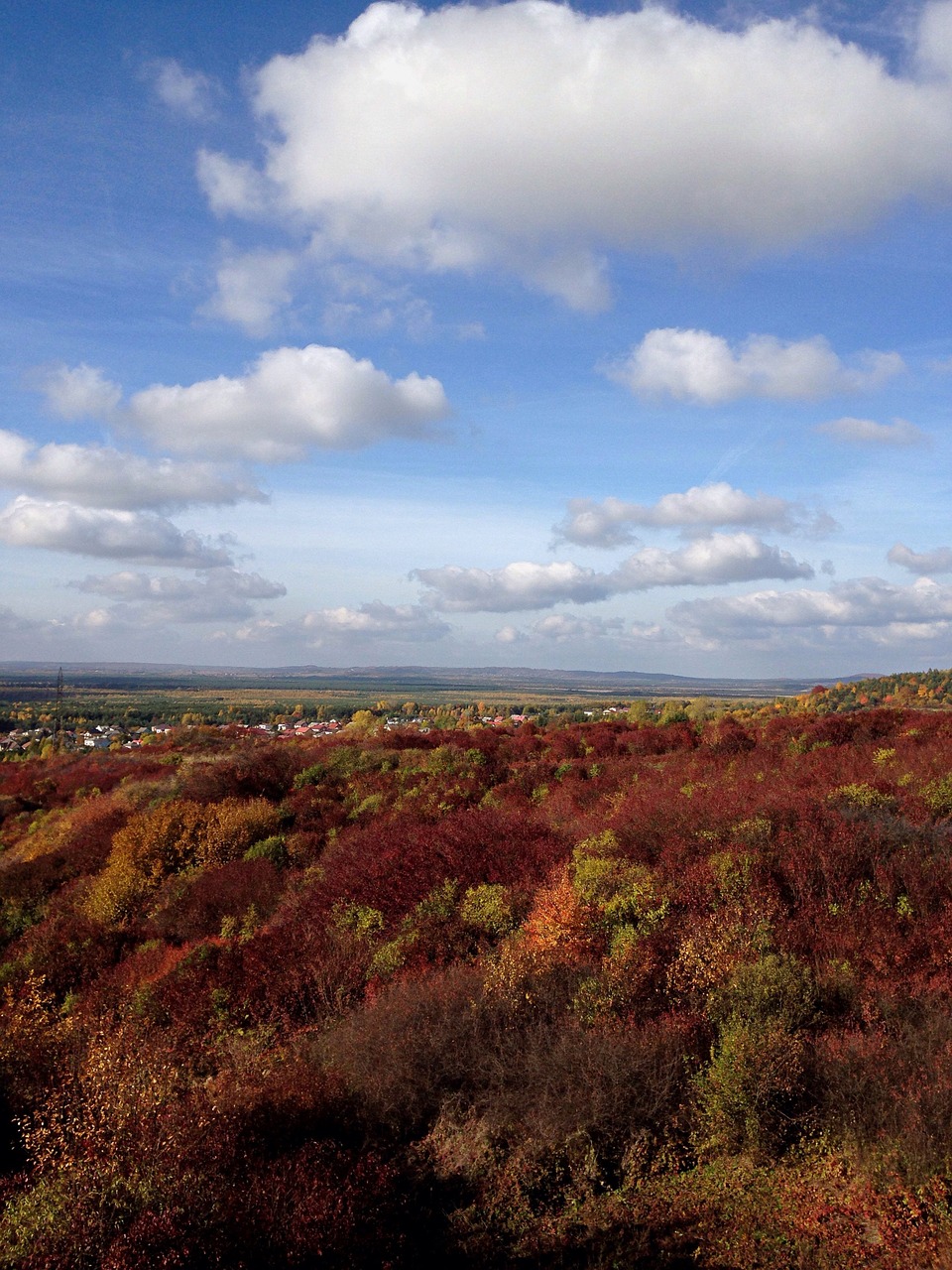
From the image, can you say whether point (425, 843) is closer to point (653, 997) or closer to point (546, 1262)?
point (653, 997)

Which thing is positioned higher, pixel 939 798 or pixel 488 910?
pixel 939 798

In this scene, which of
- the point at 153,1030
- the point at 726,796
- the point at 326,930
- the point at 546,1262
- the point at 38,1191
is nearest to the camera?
the point at 38,1191

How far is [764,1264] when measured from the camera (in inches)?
254

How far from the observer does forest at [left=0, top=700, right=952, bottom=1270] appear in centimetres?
661

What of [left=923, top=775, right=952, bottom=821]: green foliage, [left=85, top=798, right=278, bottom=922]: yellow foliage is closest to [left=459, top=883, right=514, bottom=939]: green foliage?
[left=923, top=775, right=952, bottom=821]: green foliage

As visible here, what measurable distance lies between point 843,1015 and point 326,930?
8.87 m

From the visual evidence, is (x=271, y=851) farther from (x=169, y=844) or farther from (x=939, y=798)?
(x=939, y=798)

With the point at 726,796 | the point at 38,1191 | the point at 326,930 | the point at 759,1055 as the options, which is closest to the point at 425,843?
the point at 326,930

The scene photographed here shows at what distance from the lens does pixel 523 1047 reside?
8922 mm

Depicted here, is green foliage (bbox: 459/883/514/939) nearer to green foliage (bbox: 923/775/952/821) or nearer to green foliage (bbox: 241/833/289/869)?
green foliage (bbox: 241/833/289/869)

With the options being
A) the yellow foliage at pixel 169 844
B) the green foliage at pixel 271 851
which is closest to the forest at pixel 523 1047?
the yellow foliage at pixel 169 844

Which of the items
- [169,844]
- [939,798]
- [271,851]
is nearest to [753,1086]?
[939,798]

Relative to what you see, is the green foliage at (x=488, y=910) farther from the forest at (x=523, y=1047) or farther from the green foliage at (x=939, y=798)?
the green foliage at (x=939, y=798)

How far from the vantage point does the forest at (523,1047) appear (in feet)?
21.7
